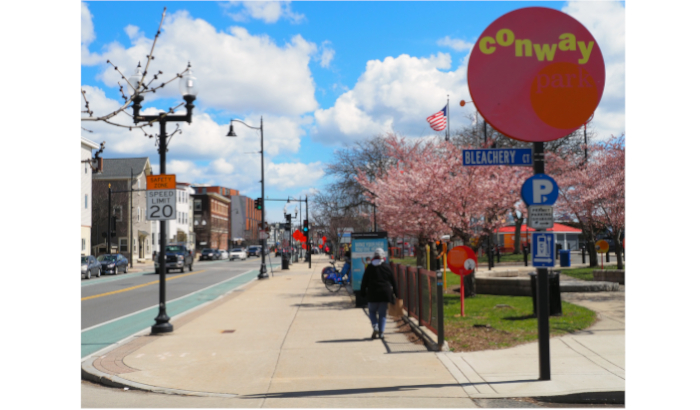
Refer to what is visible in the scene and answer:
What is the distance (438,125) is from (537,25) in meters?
19.3

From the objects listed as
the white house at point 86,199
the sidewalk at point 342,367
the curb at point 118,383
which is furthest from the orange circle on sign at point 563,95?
the white house at point 86,199

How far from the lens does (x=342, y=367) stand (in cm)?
873

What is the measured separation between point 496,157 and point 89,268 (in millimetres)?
34194

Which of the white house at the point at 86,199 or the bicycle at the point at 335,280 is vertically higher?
the white house at the point at 86,199

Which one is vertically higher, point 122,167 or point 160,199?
point 122,167

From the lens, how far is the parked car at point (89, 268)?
36.4 metres

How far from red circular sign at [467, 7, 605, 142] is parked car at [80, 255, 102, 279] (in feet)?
111

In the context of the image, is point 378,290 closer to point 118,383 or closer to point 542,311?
point 542,311

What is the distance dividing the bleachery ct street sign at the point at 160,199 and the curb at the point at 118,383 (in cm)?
415

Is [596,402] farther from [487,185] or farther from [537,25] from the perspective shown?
[487,185]

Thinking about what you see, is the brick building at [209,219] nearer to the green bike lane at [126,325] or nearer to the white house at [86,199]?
the white house at [86,199]

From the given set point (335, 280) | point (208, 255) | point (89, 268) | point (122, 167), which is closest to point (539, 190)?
point (335, 280)

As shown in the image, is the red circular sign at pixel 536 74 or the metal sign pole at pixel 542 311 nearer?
the metal sign pole at pixel 542 311

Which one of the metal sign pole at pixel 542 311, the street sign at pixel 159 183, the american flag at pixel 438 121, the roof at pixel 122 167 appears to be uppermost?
the roof at pixel 122 167
